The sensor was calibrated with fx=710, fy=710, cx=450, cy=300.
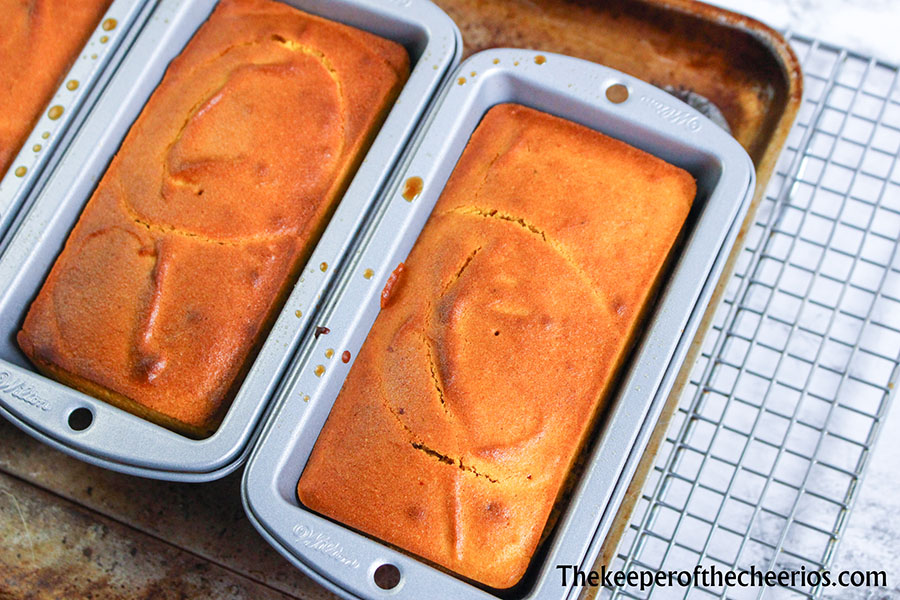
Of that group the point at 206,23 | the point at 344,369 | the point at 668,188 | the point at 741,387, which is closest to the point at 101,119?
the point at 206,23

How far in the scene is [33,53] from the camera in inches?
55.2

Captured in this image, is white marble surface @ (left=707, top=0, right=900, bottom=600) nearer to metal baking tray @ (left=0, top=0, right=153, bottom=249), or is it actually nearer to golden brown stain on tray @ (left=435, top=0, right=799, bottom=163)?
golden brown stain on tray @ (left=435, top=0, right=799, bottom=163)

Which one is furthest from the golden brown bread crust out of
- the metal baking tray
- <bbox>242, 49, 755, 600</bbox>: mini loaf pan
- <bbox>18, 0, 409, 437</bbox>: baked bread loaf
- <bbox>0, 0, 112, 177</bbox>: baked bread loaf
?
<bbox>0, 0, 112, 177</bbox>: baked bread loaf

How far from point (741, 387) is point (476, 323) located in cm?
73

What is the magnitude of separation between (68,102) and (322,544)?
3.11 ft

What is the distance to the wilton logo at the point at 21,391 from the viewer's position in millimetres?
1188

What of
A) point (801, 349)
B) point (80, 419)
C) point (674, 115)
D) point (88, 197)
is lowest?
point (80, 419)

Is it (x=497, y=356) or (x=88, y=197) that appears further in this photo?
(x=88, y=197)

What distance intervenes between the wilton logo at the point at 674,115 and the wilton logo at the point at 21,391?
1.18 m

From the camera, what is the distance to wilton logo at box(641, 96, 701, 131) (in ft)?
4.27

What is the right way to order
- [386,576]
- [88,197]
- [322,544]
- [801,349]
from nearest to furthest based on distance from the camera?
1. [322,544]
2. [386,576]
3. [88,197]
4. [801,349]

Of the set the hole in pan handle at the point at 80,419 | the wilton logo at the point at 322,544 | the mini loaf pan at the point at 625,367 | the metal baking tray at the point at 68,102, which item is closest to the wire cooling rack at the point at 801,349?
the mini loaf pan at the point at 625,367

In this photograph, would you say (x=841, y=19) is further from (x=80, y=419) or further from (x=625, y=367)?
(x=80, y=419)

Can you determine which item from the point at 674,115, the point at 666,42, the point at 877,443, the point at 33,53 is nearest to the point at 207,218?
the point at 33,53
